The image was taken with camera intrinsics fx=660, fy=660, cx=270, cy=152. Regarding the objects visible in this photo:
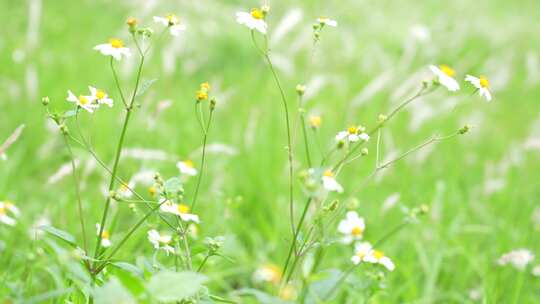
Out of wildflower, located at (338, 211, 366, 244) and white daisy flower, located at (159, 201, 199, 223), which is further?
white daisy flower, located at (159, 201, 199, 223)

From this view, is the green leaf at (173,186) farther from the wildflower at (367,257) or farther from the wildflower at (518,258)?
the wildflower at (518,258)

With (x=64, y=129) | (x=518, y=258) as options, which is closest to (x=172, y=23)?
(x=64, y=129)

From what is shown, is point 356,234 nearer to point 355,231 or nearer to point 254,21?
point 355,231

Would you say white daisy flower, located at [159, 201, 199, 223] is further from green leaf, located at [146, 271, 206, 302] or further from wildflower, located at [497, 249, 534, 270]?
wildflower, located at [497, 249, 534, 270]

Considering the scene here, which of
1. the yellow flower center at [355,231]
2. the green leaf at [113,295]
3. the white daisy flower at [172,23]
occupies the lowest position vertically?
the green leaf at [113,295]

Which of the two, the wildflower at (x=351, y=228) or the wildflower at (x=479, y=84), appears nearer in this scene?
the wildflower at (x=351, y=228)

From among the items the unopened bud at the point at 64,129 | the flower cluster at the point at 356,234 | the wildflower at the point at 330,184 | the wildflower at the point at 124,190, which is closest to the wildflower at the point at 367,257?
the flower cluster at the point at 356,234

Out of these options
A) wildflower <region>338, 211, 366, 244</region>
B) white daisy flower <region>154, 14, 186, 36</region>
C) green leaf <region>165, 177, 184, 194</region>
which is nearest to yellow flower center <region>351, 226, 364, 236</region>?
wildflower <region>338, 211, 366, 244</region>

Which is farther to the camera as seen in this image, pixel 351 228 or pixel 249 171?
pixel 249 171
